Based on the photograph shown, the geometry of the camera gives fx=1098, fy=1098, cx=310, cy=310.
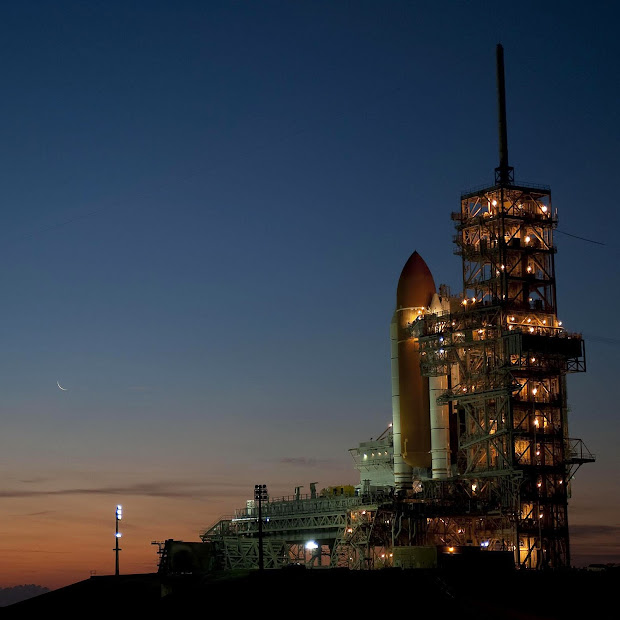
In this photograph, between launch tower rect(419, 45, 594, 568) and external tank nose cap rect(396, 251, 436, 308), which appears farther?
external tank nose cap rect(396, 251, 436, 308)

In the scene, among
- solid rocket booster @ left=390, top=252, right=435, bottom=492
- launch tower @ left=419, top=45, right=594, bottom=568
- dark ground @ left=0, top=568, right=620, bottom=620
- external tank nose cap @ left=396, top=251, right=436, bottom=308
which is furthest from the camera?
external tank nose cap @ left=396, top=251, right=436, bottom=308

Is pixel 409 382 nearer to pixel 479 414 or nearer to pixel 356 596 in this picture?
pixel 479 414

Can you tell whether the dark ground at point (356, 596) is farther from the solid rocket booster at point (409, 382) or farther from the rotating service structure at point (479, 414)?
the solid rocket booster at point (409, 382)

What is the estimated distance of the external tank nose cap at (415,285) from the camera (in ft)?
358

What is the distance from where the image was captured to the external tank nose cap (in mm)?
109062

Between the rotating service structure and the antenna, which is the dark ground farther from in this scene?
the antenna

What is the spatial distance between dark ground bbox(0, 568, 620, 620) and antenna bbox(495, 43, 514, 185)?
1463 inches

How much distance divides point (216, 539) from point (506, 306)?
40711 millimetres

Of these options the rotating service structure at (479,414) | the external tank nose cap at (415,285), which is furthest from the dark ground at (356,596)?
the external tank nose cap at (415,285)

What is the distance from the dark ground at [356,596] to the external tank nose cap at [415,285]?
32.4 m

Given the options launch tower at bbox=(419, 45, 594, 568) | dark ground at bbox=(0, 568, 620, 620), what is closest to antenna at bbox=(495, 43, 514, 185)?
launch tower at bbox=(419, 45, 594, 568)

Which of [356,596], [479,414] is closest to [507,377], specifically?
[479,414]

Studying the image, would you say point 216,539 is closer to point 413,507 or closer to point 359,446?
point 359,446

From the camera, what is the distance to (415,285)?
109125 mm
